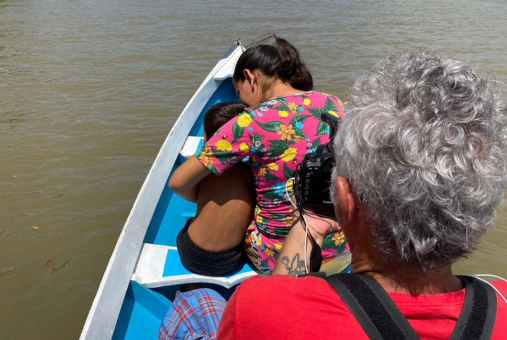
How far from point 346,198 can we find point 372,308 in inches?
9.4

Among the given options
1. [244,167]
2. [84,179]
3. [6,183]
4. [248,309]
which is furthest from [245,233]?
[6,183]

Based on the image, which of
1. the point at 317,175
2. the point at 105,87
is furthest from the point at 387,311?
the point at 105,87

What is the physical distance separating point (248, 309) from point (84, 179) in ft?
12.9

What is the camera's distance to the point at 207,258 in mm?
2316

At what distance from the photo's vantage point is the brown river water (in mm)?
3367

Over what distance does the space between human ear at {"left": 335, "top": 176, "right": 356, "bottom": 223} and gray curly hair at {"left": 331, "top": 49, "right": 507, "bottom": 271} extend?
0.10 feet

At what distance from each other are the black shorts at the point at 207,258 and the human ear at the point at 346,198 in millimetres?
1394

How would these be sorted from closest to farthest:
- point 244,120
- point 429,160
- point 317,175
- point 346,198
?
1. point 429,160
2. point 346,198
3. point 317,175
4. point 244,120

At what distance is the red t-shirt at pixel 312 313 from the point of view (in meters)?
0.85

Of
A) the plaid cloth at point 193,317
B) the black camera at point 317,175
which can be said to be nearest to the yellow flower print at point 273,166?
the black camera at point 317,175

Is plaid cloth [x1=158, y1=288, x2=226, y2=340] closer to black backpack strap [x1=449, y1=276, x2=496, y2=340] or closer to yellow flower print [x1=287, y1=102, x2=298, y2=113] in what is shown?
yellow flower print [x1=287, y1=102, x2=298, y2=113]

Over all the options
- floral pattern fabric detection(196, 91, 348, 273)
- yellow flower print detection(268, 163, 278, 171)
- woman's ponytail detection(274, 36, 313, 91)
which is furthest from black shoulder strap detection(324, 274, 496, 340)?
woman's ponytail detection(274, 36, 313, 91)

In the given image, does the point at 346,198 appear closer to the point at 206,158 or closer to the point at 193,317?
the point at 206,158

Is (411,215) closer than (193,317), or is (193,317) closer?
(411,215)
